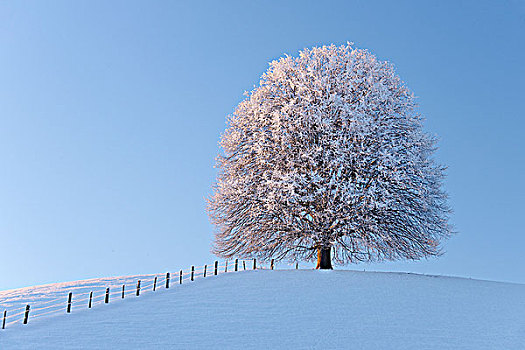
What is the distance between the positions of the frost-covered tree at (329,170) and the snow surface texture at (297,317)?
239cm

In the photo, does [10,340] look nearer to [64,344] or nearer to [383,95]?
[64,344]

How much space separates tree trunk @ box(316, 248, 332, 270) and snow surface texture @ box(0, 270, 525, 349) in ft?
4.26

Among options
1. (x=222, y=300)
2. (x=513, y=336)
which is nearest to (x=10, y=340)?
(x=222, y=300)

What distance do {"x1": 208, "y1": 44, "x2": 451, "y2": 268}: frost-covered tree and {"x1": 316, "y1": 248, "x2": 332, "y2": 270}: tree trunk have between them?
0.19 feet

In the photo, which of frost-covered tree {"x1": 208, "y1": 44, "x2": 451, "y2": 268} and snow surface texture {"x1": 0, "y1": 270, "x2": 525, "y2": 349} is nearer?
snow surface texture {"x1": 0, "y1": 270, "x2": 525, "y2": 349}

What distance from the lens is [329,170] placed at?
86.8 ft

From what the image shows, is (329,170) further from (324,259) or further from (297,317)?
(297,317)

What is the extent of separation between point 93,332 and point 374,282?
13606mm

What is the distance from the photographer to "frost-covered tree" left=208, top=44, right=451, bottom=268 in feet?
85.4

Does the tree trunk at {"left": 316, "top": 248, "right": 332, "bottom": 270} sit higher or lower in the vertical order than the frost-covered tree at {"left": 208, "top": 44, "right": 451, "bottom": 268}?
lower

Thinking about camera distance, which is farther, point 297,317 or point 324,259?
point 324,259

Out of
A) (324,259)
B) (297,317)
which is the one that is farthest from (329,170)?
Answer: (297,317)

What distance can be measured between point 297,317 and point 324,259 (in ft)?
30.2

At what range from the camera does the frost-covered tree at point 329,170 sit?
26016 millimetres
